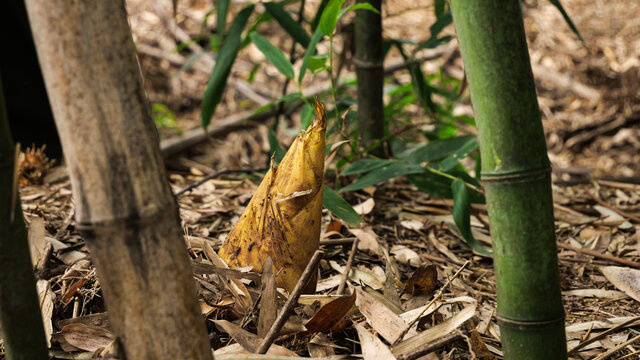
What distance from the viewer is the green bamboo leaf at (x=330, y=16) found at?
38.8 inches

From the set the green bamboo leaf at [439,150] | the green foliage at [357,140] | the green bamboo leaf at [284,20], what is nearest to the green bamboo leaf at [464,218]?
the green foliage at [357,140]

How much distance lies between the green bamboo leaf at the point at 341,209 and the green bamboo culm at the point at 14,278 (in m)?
0.55

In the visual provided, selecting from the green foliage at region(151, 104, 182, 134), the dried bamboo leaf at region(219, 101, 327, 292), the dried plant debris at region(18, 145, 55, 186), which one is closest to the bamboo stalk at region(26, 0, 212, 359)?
the dried bamboo leaf at region(219, 101, 327, 292)

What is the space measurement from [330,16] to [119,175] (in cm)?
65

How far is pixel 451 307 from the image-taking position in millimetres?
881

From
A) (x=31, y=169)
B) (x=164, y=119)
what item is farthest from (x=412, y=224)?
(x=164, y=119)

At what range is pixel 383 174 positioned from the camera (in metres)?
1.17

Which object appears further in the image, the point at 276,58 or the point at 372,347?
the point at 276,58

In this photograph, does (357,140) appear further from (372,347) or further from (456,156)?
(372,347)

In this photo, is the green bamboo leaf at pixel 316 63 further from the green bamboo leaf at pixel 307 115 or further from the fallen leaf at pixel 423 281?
the fallen leaf at pixel 423 281

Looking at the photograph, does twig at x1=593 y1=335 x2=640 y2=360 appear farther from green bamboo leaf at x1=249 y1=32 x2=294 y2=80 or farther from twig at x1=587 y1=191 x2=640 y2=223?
green bamboo leaf at x1=249 y1=32 x2=294 y2=80

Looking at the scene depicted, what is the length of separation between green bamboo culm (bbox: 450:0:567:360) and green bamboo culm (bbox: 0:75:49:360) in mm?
466

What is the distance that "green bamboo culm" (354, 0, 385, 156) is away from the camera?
4.21 ft

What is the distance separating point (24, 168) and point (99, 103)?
1135 mm
